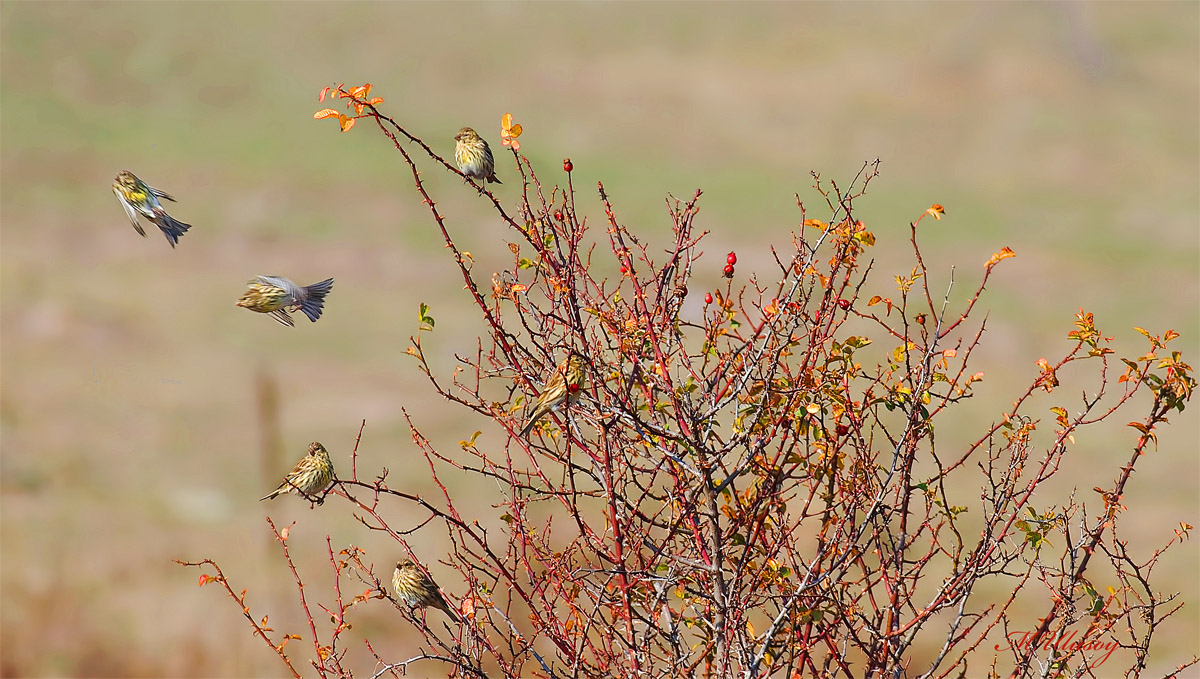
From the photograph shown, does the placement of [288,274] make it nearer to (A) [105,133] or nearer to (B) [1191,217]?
(A) [105,133]

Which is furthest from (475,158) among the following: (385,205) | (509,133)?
(385,205)

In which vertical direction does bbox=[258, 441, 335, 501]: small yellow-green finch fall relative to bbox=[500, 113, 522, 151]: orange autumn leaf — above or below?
below

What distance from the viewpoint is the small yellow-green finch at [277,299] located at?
4195mm

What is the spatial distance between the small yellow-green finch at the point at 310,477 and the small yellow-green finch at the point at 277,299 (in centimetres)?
51

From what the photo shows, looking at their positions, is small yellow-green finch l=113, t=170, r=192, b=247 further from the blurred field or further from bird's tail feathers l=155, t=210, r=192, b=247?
the blurred field

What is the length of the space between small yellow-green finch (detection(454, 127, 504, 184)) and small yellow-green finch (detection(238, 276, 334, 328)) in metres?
0.65

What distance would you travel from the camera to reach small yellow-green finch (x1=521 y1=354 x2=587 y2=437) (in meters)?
3.39

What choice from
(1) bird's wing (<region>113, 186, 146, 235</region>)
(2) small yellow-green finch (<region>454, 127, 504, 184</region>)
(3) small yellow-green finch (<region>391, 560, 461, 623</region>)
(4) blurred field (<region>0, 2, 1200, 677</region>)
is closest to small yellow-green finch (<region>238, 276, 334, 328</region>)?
(1) bird's wing (<region>113, 186, 146, 235</region>)

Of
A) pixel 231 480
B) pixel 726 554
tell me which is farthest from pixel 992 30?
pixel 726 554

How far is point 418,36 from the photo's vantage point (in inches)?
1294

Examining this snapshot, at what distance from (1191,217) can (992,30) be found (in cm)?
816

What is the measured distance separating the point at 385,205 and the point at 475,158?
2182 cm

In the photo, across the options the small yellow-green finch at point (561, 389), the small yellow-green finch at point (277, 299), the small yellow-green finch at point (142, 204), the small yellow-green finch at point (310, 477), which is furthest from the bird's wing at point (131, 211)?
the small yellow-green finch at point (561, 389)

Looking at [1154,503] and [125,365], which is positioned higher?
[125,365]
